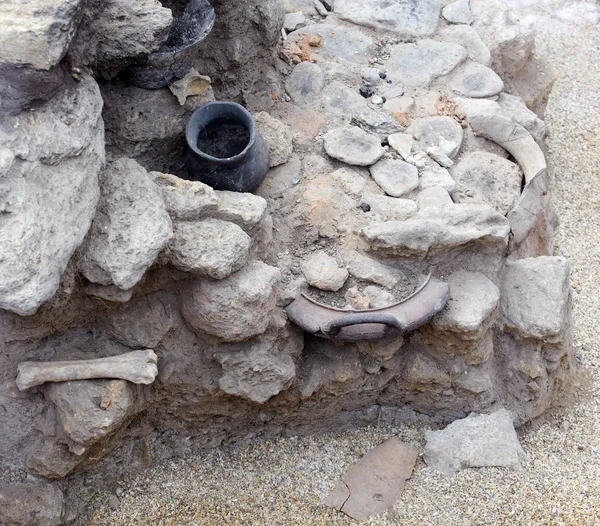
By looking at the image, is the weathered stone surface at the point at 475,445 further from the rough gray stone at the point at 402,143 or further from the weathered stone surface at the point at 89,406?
the weathered stone surface at the point at 89,406

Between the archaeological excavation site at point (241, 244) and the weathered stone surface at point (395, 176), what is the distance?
0.05ft

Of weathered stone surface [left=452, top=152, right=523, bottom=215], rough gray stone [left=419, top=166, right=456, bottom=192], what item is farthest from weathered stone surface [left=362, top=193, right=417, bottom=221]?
weathered stone surface [left=452, top=152, right=523, bottom=215]

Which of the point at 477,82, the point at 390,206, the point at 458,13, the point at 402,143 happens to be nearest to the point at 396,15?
the point at 458,13

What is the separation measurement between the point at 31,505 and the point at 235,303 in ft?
4.15

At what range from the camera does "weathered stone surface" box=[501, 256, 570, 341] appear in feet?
11.6

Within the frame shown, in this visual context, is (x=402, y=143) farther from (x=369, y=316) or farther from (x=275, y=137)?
(x=369, y=316)

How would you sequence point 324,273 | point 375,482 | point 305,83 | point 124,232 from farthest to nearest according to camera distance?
point 305,83 → point 375,482 → point 324,273 → point 124,232

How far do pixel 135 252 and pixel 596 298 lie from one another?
2.99 m

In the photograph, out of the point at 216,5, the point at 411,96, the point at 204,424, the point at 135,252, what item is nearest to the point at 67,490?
the point at 204,424

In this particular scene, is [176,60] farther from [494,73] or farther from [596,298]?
[596,298]

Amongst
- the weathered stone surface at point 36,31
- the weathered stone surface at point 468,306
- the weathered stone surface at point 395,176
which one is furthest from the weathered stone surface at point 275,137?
the weathered stone surface at point 36,31

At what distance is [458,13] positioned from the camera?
469 centimetres

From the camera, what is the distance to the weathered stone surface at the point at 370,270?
327cm

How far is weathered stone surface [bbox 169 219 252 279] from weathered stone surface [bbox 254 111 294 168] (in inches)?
32.4
